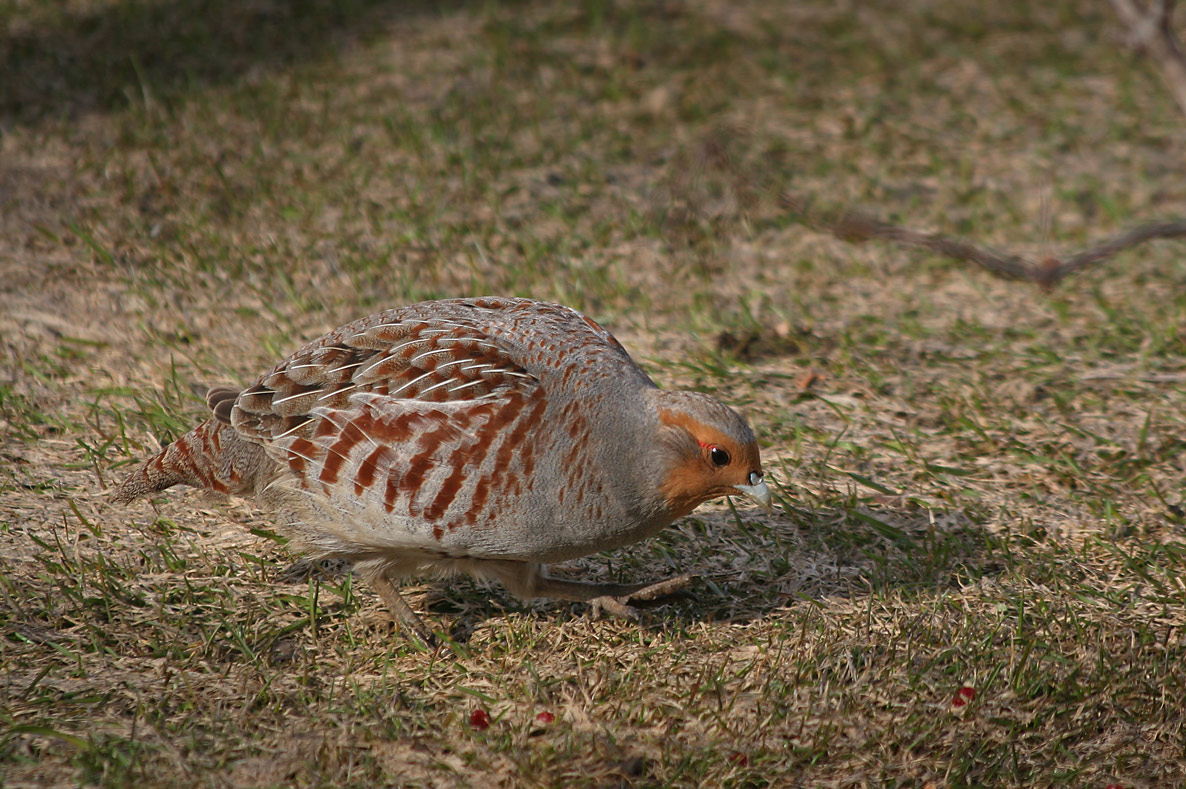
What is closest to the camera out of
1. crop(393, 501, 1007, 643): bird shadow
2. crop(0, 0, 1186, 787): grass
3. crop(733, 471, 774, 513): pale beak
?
crop(0, 0, 1186, 787): grass

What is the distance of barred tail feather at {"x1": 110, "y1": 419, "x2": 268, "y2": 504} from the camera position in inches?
145

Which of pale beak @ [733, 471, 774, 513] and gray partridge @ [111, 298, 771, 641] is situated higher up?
gray partridge @ [111, 298, 771, 641]

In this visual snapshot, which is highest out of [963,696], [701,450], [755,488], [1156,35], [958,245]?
[1156,35]

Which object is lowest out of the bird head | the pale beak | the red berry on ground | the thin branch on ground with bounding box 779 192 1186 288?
the red berry on ground

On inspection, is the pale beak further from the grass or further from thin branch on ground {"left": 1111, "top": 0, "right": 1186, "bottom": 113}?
thin branch on ground {"left": 1111, "top": 0, "right": 1186, "bottom": 113}

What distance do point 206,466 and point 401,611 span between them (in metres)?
0.80

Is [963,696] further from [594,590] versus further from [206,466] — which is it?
[206,466]

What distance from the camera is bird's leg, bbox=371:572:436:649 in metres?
3.63

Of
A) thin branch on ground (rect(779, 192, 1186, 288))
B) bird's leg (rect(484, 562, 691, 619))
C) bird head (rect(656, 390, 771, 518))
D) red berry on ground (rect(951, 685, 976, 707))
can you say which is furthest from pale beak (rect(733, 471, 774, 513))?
thin branch on ground (rect(779, 192, 1186, 288))

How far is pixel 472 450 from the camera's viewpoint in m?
3.31

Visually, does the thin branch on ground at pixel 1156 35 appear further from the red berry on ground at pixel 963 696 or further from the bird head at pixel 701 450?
the red berry on ground at pixel 963 696

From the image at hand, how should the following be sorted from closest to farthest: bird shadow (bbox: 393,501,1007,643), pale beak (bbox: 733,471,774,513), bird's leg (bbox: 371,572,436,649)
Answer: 1. pale beak (bbox: 733,471,774,513)
2. bird's leg (bbox: 371,572,436,649)
3. bird shadow (bbox: 393,501,1007,643)

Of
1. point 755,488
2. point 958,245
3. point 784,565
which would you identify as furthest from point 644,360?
point 958,245

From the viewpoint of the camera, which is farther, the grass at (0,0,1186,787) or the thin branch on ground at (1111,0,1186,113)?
the grass at (0,0,1186,787)
